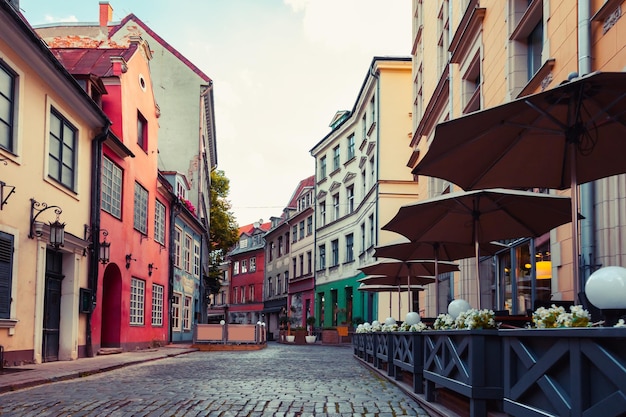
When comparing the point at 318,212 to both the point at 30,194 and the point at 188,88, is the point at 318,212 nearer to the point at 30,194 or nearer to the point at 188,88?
the point at 188,88

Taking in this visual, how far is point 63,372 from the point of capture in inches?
456

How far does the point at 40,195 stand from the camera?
14.1 metres

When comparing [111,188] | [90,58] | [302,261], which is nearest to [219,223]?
[302,261]

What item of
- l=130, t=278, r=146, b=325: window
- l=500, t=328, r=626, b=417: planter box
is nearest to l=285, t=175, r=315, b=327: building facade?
l=130, t=278, r=146, b=325: window

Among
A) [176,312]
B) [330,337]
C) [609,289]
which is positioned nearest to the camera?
[609,289]

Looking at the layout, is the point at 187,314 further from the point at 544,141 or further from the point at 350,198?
the point at 544,141

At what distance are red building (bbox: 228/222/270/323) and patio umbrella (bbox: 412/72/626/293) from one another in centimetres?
5338

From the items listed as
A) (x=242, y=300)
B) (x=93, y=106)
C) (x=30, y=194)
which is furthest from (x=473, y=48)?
(x=242, y=300)

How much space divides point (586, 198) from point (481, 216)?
1457 mm

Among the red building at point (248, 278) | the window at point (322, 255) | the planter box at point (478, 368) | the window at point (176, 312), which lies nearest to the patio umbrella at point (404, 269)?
the planter box at point (478, 368)

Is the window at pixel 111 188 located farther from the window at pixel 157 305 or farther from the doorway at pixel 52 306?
the window at pixel 157 305

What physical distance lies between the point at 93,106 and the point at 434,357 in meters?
12.1

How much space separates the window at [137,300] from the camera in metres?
21.9

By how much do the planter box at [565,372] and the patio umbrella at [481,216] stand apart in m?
4.51
